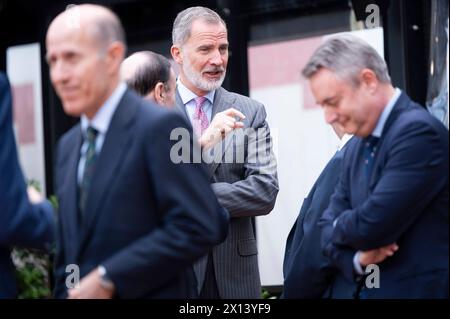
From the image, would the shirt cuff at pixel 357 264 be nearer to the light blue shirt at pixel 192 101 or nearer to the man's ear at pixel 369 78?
the man's ear at pixel 369 78

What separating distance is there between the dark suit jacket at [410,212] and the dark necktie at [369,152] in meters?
Result: 0.10

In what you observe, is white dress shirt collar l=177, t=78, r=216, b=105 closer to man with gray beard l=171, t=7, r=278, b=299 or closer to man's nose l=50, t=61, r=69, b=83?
man with gray beard l=171, t=7, r=278, b=299

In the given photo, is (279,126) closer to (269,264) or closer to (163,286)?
(269,264)

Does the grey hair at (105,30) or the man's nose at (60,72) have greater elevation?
the grey hair at (105,30)

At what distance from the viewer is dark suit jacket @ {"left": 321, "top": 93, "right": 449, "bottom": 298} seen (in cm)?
394

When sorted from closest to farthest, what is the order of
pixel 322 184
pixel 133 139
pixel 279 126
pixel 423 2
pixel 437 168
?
pixel 133 139 < pixel 437 168 < pixel 322 184 < pixel 423 2 < pixel 279 126

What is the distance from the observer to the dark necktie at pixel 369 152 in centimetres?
421

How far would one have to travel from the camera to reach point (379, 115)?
164 inches

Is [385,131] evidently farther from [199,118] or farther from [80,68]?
[199,118]

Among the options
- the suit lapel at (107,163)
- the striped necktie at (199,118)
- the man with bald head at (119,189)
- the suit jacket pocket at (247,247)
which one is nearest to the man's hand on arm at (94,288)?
the man with bald head at (119,189)

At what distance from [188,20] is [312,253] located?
1.90m

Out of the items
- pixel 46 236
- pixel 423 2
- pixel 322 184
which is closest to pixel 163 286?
pixel 46 236
